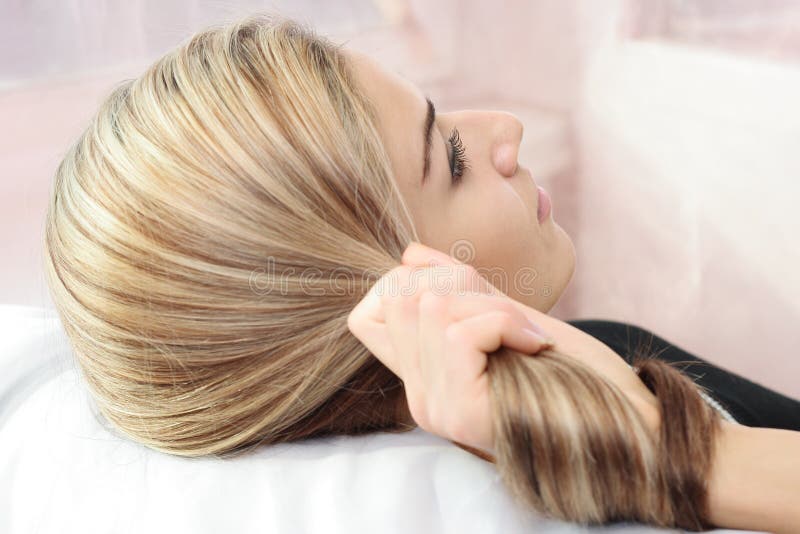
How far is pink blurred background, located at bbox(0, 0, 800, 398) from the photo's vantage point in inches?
43.9

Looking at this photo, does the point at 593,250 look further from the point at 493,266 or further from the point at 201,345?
the point at 201,345

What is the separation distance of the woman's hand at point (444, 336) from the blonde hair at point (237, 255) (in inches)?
1.9

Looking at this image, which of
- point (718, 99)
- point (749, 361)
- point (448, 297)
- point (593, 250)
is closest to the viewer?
point (448, 297)

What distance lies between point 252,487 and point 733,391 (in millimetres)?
646

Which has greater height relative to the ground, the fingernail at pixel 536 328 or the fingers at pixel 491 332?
the fingers at pixel 491 332

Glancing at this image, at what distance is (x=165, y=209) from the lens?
2.03 ft

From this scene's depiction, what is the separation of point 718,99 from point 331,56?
885mm

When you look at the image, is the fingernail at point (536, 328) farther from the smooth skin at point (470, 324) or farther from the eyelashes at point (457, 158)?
the eyelashes at point (457, 158)

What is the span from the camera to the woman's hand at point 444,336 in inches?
21.0

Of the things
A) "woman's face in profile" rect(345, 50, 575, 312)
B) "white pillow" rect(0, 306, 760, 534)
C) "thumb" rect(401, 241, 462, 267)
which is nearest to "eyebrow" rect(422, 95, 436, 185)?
"woman's face in profile" rect(345, 50, 575, 312)

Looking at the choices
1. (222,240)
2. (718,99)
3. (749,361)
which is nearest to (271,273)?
(222,240)

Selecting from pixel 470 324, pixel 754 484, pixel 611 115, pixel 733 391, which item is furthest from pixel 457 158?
pixel 611 115

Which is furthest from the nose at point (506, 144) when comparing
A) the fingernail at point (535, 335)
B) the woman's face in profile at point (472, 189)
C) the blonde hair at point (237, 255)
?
the fingernail at point (535, 335)

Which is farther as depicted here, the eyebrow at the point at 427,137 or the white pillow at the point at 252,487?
the eyebrow at the point at 427,137
